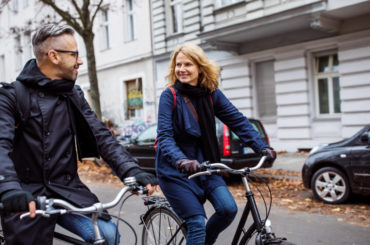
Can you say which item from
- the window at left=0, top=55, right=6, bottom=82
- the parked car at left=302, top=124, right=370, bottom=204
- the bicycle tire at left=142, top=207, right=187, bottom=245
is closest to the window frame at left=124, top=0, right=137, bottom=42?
the parked car at left=302, top=124, right=370, bottom=204

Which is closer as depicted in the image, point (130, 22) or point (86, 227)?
point (86, 227)

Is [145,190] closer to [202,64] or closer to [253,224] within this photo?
[253,224]

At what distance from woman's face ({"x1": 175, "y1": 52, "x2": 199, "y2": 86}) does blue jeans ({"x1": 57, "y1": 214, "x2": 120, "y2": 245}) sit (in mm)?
1293

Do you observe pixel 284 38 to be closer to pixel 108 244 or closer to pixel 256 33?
pixel 256 33

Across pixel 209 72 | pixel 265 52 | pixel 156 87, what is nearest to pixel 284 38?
pixel 265 52

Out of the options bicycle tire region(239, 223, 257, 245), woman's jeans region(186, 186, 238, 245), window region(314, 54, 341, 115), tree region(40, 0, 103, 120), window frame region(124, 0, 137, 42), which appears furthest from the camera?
window frame region(124, 0, 137, 42)

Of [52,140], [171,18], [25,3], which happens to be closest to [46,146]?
[52,140]

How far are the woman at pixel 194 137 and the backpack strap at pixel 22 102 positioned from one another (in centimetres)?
100

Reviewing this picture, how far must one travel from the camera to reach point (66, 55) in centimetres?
252

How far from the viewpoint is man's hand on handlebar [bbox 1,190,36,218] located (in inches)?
74.2

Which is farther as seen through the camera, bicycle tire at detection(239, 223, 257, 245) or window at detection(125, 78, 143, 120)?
window at detection(125, 78, 143, 120)

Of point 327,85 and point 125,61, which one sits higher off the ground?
point 125,61

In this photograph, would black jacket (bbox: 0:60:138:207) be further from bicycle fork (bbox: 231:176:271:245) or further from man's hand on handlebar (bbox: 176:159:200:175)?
bicycle fork (bbox: 231:176:271:245)

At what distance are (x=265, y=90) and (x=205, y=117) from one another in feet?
41.0
